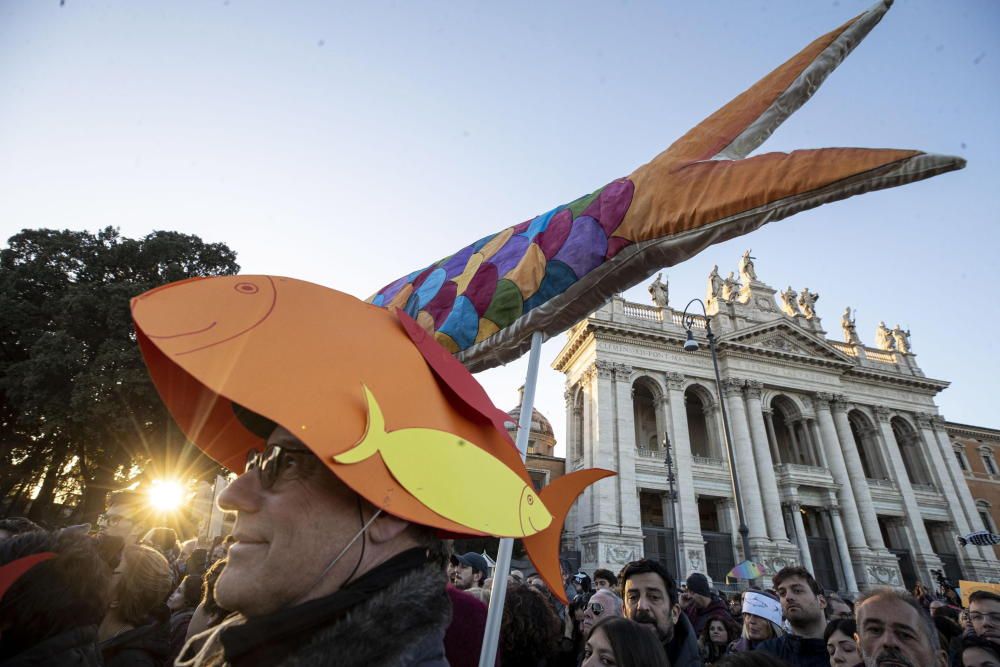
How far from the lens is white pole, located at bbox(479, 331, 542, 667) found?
1.77 m

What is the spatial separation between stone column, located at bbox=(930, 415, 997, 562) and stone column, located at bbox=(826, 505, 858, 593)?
9554mm

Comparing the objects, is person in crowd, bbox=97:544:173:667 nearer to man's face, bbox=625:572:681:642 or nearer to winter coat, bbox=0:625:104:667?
winter coat, bbox=0:625:104:667

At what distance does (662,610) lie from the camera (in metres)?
4.00

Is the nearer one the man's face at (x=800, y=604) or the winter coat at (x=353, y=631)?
the winter coat at (x=353, y=631)

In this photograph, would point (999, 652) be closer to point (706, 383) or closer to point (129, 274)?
point (129, 274)

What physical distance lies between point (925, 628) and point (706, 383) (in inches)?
1001

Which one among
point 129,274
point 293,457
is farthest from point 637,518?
point 293,457

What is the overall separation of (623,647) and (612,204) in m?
2.31

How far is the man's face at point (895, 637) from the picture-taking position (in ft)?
9.31

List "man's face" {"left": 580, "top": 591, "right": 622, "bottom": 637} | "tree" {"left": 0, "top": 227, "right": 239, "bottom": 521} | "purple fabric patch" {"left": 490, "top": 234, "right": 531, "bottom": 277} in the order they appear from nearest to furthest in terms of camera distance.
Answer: "purple fabric patch" {"left": 490, "top": 234, "right": 531, "bottom": 277} → "man's face" {"left": 580, "top": 591, "right": 622, "bottom": 637} → "tree" {"left": 0, "top": 227, "right": 239, "bottom": 521}

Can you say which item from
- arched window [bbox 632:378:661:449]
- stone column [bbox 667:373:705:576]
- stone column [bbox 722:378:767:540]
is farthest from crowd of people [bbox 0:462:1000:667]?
arched window [bbox 632:378:661:449]

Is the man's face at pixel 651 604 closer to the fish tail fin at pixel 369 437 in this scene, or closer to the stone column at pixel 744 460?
the fish tail fin at pixel 369 437

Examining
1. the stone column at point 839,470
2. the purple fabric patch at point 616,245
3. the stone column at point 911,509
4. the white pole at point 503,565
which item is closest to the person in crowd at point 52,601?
the white pole at point 503,565

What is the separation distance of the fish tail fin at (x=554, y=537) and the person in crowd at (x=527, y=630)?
186cm
